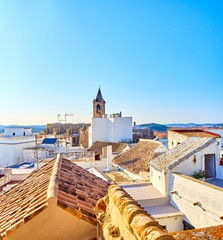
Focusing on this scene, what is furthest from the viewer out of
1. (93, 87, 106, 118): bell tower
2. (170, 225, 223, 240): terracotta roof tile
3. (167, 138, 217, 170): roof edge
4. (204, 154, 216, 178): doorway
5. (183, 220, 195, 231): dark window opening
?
(93, 87, 106, 118): bell tower

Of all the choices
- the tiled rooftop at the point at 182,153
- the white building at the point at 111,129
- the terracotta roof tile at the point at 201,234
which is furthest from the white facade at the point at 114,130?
the terracotta roof tile at the point at 201,234

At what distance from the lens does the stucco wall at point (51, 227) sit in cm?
183

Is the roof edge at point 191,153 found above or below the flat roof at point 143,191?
above

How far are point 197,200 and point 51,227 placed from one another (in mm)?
5221

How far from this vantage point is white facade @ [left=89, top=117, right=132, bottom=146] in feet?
87.4

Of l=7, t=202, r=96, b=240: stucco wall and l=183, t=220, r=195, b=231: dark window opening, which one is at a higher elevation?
l=7, t=202, r=96, b=240: stucco wall

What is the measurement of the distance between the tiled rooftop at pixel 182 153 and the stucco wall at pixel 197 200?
1.95 feet

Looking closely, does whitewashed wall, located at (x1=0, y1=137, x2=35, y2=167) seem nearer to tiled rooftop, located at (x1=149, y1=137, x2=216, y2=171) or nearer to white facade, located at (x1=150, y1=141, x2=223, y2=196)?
tiled rooftop, located at (x1=149, y1=137, x2=216, y2=171)

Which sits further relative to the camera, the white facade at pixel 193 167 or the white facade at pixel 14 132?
the white facade at pixel 14 132

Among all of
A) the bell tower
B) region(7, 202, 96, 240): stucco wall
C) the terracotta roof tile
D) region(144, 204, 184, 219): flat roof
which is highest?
→ the bell tower

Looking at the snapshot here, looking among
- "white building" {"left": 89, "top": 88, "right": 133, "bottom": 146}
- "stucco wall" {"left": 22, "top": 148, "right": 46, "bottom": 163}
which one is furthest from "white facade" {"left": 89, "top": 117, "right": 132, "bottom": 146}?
"stucco wall" {"left": 22, "top": 148, "right": 46, "bottom": 163}

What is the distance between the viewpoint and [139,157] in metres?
13.4

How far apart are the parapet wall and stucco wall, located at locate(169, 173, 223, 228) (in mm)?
4441

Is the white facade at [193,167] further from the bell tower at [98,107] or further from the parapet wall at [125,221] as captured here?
the bell tower at [98,107]
